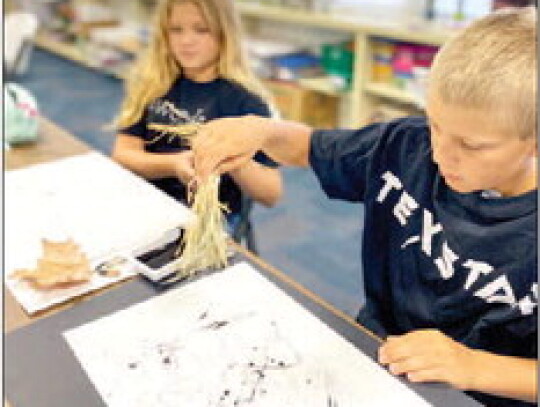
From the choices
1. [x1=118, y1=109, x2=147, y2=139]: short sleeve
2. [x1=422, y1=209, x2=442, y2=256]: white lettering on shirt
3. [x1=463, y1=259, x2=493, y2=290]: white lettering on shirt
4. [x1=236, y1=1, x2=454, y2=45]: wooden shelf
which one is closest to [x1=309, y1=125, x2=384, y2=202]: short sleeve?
[x1=422, y1=209, x2=442, y2=256]: white lettering on shirt

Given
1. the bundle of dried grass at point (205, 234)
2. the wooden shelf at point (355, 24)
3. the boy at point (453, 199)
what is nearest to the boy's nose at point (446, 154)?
the boy at point (453, 199)

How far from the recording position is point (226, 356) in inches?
30.7

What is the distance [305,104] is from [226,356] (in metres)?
2.68

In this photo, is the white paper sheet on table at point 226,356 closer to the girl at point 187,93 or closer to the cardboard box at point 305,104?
the girl at point 187,93

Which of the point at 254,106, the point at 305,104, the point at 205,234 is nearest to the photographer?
the point at 205,234

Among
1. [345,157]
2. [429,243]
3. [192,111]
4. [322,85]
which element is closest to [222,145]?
[345,157]

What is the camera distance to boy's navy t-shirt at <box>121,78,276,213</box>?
142 cm

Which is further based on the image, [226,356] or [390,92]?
[390,92]

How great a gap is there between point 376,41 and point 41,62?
3280 millimetres

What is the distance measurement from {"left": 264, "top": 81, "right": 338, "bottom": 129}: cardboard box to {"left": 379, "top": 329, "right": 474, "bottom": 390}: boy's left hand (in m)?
2.64

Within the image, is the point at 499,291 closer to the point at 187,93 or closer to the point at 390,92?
the point at 187,93

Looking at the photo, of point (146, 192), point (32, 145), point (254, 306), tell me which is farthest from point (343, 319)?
point (32, 145)

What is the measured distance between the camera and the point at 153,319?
2.78 ft

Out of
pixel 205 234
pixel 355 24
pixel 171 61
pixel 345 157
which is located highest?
pixel 355 24
